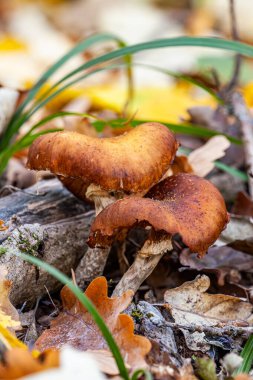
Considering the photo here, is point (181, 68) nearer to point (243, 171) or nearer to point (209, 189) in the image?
point (243, 171)

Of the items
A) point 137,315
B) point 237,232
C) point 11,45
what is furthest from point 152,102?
point 137,315

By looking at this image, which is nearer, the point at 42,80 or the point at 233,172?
the point at 233,172

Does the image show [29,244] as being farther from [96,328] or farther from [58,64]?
[58,64]

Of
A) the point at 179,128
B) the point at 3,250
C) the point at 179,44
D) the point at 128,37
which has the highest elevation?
the point at 179,44

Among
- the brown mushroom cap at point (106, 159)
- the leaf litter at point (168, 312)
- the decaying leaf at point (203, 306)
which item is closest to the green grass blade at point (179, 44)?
the leaf litter at point (168, 312)

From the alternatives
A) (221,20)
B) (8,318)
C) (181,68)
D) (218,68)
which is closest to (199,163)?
(8,318)

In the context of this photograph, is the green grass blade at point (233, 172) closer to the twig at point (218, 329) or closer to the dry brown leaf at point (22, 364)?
the twig at point (218, 329)

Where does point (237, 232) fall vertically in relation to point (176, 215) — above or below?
below
